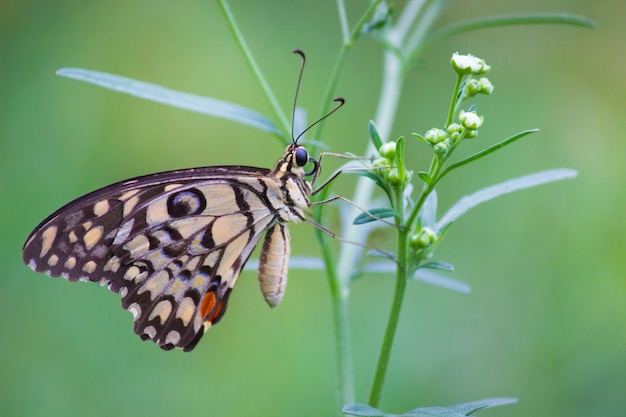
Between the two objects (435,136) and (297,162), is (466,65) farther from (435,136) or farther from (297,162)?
(297,162)

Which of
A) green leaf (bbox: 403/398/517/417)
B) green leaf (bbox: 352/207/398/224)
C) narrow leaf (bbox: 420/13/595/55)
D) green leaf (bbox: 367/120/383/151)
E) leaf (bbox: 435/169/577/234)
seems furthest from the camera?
narrow leaf (bbox: 420/13/595/55)

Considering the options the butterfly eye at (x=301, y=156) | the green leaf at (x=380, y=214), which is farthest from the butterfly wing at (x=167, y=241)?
the green leaf at (x=380, y=214)

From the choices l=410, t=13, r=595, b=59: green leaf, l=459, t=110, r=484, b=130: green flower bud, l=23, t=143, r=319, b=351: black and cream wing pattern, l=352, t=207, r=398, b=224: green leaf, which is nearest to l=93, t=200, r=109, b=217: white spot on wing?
l=23, t=143, r=319, b=351: black and cream wing pattern

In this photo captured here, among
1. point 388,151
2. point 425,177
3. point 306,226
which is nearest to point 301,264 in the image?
point 388,151

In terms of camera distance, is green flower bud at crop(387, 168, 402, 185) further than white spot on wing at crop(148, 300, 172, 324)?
No

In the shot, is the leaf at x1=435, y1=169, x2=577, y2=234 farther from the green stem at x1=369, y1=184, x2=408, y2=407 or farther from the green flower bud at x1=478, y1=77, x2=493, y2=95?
the green flower bud at x1=478, y1=77, x2=493, y2=95

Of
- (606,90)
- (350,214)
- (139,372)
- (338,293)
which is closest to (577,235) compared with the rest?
(606,90)

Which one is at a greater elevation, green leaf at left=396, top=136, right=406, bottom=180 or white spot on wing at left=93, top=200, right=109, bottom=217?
green leaf at left=396, top=136, right=406, bottom=180

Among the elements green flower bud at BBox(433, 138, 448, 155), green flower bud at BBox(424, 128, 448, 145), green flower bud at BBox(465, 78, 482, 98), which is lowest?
green flower bud at BBox(433, 138, 448, 155)
